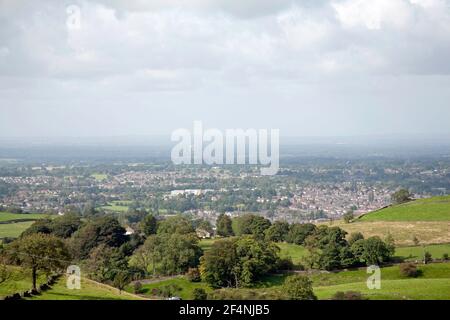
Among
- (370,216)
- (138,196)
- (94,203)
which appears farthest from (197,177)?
(370,216)

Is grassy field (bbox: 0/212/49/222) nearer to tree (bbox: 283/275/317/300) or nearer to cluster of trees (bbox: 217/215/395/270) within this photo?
cluster of trees (bbox: 217/215/395/270)

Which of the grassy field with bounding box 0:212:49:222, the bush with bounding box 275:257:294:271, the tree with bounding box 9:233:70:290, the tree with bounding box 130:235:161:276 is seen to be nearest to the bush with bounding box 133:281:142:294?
the tree with bounding box 130:235:161:276

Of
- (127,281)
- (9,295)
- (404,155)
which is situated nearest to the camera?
(9,295)

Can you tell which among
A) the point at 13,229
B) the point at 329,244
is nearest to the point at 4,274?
the point at 329,244

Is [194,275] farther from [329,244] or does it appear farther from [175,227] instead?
[175,227]

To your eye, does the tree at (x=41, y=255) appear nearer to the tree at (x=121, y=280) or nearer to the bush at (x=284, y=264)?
the tree at (x=121, y=280)

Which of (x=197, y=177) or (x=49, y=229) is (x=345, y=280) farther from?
(x=197, y=177)

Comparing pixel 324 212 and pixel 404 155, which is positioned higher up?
pixel 404 155
